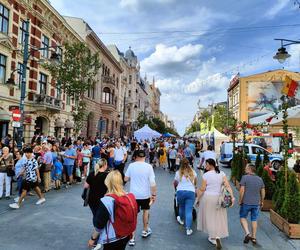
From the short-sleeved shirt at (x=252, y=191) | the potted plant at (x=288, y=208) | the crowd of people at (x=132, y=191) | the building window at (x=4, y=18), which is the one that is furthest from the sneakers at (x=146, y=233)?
the building window at (x=4, y=18)

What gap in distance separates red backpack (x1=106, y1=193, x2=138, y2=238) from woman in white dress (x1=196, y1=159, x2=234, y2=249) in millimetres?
2489

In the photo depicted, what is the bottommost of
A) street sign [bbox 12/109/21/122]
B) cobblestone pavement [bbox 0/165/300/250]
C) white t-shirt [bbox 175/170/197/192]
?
cobblestone pavement [bbox 0/165/300/250]

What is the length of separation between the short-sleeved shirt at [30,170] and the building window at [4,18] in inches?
597

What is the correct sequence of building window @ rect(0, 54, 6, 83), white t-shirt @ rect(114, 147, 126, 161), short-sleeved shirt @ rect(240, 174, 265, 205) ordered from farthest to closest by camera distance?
building window @ rect(0, 54, 6, 83) < white t-shirt @ rect(114, 147, 126, 161) < short-sleeved shirt @ rect(240, 174, 265, 205)

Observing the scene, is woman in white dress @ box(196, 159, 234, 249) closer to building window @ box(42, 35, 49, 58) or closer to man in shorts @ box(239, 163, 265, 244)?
man in shorts @ box(239, 163, 265, 244)

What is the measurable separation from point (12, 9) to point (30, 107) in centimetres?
729

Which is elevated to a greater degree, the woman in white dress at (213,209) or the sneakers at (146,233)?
the woman in white dress at (213,209)

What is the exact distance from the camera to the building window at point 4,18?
1978cm

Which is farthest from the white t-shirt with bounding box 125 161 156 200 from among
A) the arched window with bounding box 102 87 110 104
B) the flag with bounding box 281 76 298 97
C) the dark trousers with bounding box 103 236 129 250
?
the arched window with bounding box 102 87 110 104

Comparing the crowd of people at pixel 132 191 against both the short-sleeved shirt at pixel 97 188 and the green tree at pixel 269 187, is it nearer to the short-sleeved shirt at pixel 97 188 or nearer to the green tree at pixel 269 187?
the short-sleeved shirt at pixel 97 188

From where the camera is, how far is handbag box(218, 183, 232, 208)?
540 centimetres

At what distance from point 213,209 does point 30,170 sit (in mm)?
5125

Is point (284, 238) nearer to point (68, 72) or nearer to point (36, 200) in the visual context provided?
point (36, 200)

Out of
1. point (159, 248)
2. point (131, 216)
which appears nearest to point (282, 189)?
point (159, 248)
